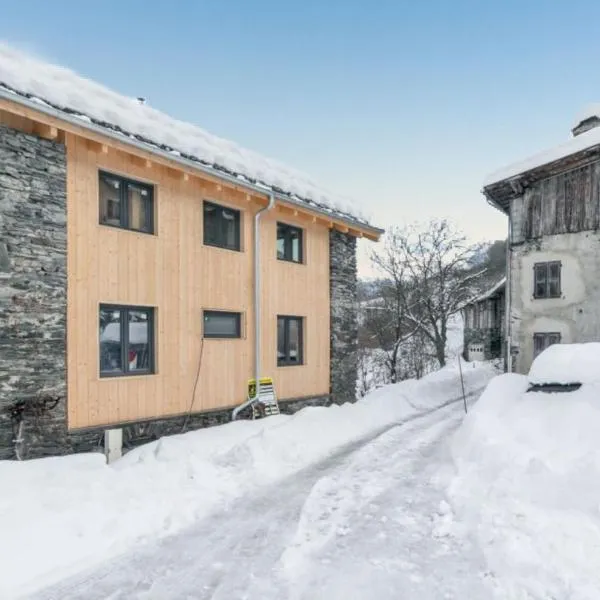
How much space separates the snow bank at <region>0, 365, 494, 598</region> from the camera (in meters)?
4.30

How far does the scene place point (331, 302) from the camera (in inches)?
527

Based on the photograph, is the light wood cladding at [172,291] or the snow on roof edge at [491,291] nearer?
the light wood cladding at [172,291]

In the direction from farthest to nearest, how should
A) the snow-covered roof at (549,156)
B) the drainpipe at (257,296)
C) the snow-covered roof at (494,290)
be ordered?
the snow-covered roof at (494,290)
the snow-covered roof at (549,156)
the drainpipe at (257,296)

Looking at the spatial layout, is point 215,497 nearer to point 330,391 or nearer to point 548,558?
point 548,558

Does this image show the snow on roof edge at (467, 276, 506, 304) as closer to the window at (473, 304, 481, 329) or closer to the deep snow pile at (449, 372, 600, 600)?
the window at (473, 304, 481, 329)

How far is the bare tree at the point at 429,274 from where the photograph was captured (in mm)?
25375

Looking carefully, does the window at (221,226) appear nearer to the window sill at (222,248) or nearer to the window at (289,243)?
the window sill at (222,248)

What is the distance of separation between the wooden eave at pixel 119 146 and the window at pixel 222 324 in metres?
2.75

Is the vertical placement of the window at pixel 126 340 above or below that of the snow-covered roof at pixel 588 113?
below

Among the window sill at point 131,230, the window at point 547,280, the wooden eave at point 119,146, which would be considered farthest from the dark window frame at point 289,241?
the window at point 547,280

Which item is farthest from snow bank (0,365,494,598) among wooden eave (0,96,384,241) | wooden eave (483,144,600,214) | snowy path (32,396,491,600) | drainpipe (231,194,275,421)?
wooden eave (483,144,600,214)

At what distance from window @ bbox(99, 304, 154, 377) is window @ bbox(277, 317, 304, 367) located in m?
3.72

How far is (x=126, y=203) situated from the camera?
865cm

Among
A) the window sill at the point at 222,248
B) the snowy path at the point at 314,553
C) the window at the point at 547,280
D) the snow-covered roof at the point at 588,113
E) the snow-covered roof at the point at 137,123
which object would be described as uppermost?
the snow-covered roof at the point at 588,113
